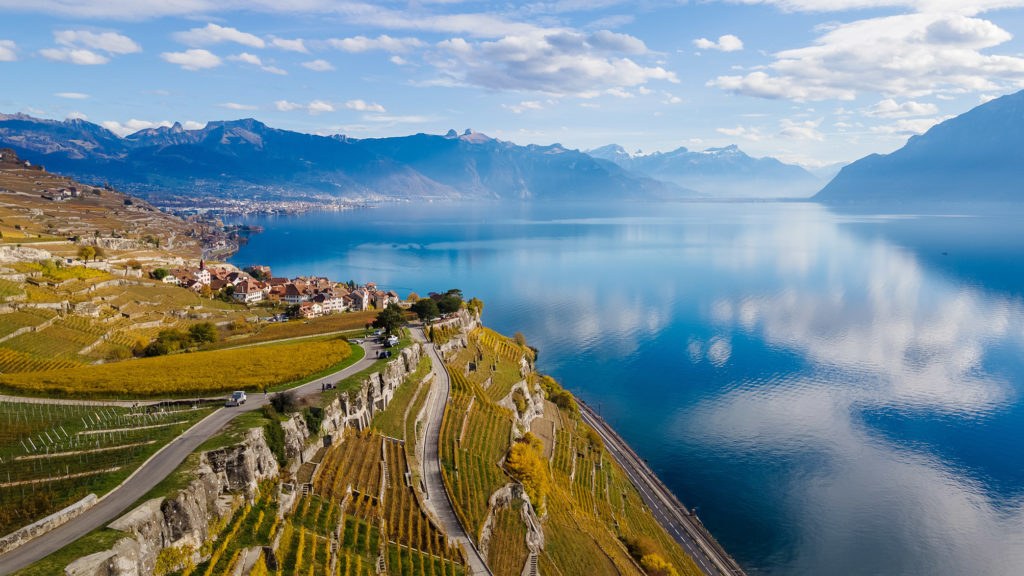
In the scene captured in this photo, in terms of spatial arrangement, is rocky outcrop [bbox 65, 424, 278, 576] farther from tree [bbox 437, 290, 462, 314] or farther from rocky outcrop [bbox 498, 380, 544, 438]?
tree [bbox 437, 290, 462, 314]

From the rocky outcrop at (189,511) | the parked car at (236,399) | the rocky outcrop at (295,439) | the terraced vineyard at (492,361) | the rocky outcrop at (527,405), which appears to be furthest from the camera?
the terraced vineyard at (492,361)

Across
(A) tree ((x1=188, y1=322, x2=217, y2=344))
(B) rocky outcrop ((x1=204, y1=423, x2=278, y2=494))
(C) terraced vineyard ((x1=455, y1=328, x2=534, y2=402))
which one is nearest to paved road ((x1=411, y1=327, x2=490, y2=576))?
(C) terraced vineyard ((x1=455, y1=328, x2=534, y2=402))

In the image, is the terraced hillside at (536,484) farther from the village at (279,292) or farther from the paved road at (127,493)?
the village at (279,292)

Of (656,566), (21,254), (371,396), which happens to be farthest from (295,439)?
(21,254)

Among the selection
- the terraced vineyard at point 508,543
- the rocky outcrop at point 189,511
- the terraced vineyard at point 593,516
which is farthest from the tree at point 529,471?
the rocky outcrop at point 189,511

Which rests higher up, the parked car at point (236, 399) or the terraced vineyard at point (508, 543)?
the parked car at point (236, 399)

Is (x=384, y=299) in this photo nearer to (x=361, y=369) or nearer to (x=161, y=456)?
(x=361, y=369)
